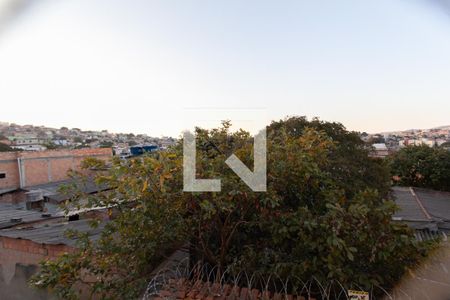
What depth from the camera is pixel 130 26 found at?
12.4 ft

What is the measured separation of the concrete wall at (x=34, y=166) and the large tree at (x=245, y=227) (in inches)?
510

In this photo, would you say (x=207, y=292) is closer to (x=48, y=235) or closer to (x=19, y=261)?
(x=48, y=235)

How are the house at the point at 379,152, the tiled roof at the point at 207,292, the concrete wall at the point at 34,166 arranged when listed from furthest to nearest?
the concrete wall at the point at 34,166 < the house at the point at 379,152 < the tiled roof at the point at 207,292

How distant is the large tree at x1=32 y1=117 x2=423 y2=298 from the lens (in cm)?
215

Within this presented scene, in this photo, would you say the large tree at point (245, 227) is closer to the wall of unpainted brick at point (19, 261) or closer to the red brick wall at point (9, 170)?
the wall of unpainted brick at point (19, 261)

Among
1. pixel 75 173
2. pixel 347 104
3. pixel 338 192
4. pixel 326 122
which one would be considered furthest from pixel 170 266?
pixel 326 122

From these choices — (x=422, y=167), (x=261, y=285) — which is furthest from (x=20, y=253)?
(x=422, y=167)

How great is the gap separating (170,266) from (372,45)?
13.1ft

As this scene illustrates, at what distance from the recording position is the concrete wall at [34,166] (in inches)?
629

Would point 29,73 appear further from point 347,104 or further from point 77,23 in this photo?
point 347,104

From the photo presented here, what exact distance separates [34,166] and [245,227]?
57.5ft

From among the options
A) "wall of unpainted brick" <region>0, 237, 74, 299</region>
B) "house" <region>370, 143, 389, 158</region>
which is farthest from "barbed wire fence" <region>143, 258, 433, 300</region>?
"house" <region>370, 143, 389, 158</region>

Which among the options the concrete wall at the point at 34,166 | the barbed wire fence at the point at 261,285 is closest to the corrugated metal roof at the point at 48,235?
the barbed wire fence at the point at 261,285

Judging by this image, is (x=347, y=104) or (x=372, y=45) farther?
(x=347, y=104)
